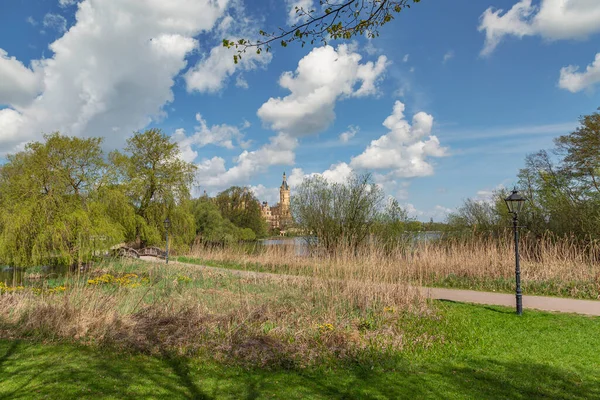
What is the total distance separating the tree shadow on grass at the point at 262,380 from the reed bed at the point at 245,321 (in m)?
0.42

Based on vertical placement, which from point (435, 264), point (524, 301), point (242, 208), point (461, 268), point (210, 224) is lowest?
point (524, 301)

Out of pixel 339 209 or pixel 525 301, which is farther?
pixel 339 209

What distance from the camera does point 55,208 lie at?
14828mm

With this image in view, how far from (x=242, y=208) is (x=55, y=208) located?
128 feet

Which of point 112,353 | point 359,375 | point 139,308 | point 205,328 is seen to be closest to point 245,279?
point 139,308

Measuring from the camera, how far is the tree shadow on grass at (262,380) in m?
4.14

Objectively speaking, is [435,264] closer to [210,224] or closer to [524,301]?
[524,301]

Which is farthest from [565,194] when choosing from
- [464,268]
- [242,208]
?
[242,208]

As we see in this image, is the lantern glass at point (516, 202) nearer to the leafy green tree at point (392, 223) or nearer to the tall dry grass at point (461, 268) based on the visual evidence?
the tall dry grass at point (461, 268)

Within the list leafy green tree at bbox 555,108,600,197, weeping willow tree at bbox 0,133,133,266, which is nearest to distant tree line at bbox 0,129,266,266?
weeping willow tree at bbox 0,133,133,266

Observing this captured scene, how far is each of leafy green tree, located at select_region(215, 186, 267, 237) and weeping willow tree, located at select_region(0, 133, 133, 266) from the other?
35284mm

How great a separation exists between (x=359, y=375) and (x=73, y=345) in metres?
4.41

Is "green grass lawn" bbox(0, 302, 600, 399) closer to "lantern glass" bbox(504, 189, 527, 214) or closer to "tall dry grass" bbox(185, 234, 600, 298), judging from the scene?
"lantern glass" bbox(504, 189, 527, 214)

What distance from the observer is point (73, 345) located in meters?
5.79
